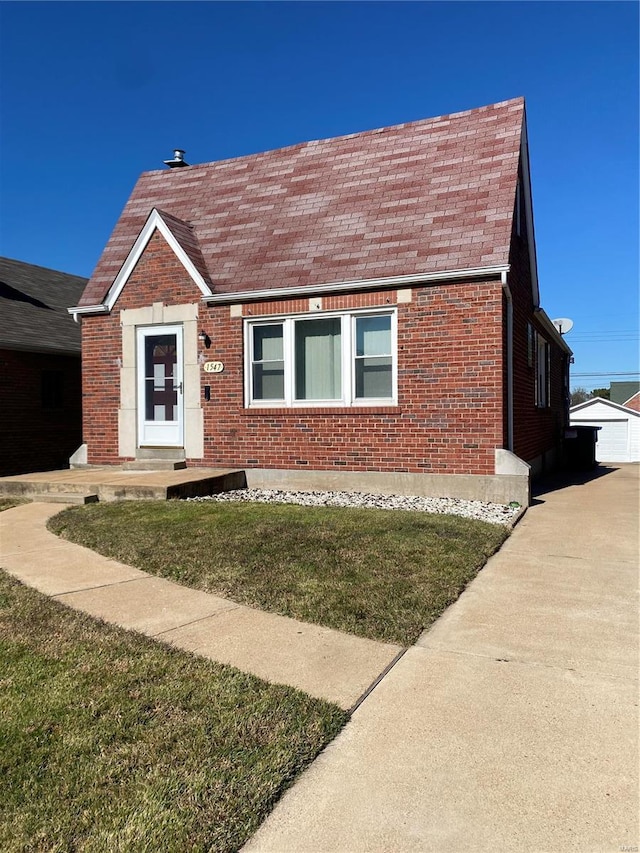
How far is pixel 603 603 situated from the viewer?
16.3 feet

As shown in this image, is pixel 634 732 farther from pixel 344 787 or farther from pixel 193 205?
pixel 193 205

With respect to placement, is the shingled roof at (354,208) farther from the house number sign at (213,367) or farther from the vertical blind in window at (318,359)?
the house number sign at (213,367)

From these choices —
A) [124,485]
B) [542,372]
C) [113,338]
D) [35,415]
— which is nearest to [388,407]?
[124,485]

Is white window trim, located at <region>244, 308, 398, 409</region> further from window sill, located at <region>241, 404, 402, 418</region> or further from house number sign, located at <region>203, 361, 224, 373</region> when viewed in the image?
house number sign, located at <region>203, 361, 224, 373</region>

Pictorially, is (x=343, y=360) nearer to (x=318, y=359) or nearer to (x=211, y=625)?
(x=318, y=359)

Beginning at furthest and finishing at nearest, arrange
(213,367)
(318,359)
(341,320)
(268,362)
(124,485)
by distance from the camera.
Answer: (213,367), (268,362), (318,359), (341,320), (124,485)

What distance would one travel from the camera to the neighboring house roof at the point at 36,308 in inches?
569

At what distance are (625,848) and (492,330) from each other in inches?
312

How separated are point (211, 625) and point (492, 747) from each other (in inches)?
84.8

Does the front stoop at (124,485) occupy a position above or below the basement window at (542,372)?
below

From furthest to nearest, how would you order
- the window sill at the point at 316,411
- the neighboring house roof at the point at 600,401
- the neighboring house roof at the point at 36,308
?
the neighboring house roof at the point at 600,401 → the neighboring house roof at the point at 36,308 → the window sill at the point at 316,411

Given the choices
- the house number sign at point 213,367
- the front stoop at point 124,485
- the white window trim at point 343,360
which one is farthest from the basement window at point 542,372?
the front stoop at point 124,485

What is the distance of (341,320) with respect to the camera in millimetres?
10430

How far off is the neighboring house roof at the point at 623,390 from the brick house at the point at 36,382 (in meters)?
41.6
